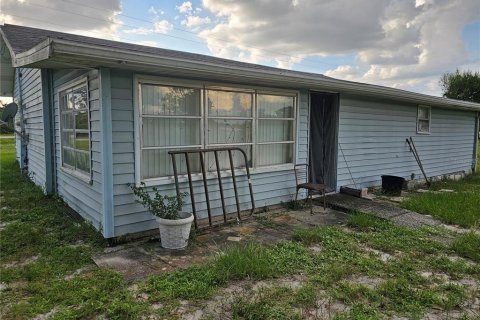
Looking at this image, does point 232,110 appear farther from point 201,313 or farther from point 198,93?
point 201,313

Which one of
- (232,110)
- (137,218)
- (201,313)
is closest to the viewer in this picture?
(201,313)

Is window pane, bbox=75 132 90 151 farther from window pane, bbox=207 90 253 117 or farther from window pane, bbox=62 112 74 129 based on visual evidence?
window pane, bbox=207 90 253 117

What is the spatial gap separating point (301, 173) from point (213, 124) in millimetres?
2055

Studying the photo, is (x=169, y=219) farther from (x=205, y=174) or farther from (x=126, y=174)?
(x=205, y=174)

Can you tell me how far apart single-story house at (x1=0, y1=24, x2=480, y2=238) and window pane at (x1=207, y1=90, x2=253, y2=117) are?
0.06 ft

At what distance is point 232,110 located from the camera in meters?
4.94

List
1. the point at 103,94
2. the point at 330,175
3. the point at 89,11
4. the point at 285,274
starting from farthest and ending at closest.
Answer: the point at 89,11
the point at 330,175
the point at 103,94
the point at 285,274

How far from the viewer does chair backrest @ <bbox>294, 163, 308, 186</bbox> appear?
5828 mm

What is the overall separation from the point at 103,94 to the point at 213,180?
1.88 meters

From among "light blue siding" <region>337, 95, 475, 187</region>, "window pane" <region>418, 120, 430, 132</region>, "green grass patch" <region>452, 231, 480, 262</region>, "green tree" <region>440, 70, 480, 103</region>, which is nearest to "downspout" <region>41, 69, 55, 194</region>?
"light blue siding" <region>337, 95, 475, 187</region>

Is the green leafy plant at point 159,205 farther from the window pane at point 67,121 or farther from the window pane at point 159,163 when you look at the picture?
the window pane at point 67,121

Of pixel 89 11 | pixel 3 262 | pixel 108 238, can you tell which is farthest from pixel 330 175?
pixel 89 11

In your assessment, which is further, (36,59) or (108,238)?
(108,238)

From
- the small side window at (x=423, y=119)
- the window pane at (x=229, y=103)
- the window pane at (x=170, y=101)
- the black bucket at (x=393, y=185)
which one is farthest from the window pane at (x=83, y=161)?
the small side window at (x=423, y=119)
